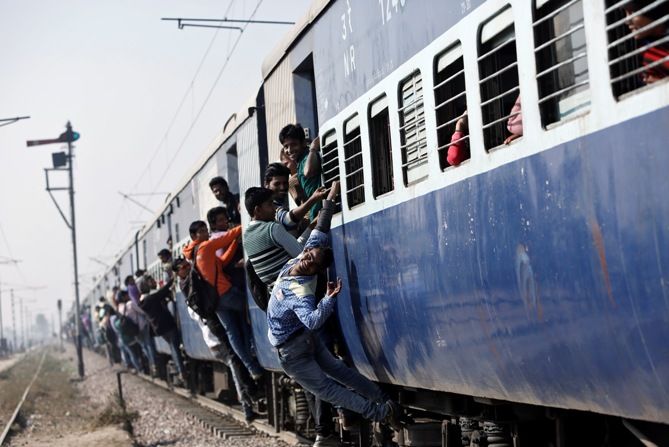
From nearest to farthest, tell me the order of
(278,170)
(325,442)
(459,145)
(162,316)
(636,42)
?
1. (636,42)
2. (459,145)
3. (278,170)
4. (325,442)
5. (162,316)

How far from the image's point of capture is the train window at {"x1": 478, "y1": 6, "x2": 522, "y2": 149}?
5055 millimetres

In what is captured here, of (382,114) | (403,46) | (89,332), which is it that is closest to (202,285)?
(382,114)

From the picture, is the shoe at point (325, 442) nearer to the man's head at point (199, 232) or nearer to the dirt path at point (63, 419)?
the man's head at point (199, 232)

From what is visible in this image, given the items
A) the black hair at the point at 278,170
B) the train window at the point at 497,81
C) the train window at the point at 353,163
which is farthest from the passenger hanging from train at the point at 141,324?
the train window at the point at 497,81

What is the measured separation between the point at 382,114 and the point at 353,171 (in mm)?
655

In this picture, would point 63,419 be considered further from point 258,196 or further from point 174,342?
point 258,196

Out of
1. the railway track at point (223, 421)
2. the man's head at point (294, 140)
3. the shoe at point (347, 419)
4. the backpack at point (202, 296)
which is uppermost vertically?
the man's head at point (294, 140)

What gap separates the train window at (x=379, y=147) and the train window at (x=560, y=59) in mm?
2456

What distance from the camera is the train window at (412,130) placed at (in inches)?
249

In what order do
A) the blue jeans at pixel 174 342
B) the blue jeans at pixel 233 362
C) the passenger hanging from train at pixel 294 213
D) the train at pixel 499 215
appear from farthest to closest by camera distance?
1. the blue jeans at pixel 174 342
2. the blue jeans at pixel 233 362
3. the passenger hanging from train at pixel 294 213
4. the train at pixel 499 215

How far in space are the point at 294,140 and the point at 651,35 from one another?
513cm

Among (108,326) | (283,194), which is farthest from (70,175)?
(283,194)

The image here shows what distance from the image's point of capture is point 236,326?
40.6ft

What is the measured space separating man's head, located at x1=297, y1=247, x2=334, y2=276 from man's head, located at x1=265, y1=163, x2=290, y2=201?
109cm
